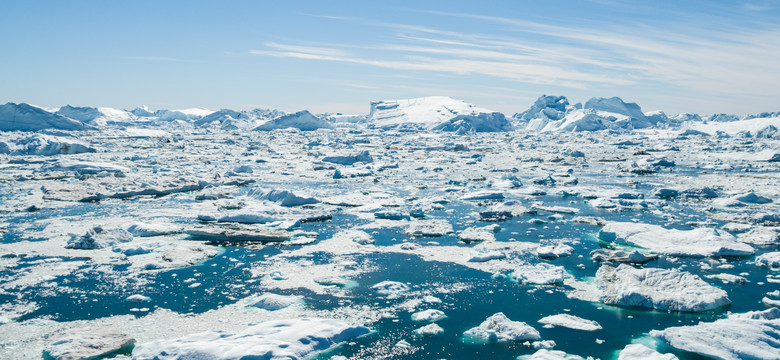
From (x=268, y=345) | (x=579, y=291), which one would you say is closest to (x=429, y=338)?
(x=268, y=345)

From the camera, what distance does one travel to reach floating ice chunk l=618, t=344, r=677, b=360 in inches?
194

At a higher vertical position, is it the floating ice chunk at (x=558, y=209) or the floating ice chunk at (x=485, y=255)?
the floating ice chunk at (x=558, y=209)

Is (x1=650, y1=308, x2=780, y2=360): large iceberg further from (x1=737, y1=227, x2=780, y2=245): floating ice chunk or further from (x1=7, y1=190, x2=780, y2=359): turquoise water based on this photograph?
(x1=737, y1=227, x2=780, y2=245): floating ice chunk

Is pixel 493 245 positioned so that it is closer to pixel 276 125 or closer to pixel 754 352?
pixel 754 352

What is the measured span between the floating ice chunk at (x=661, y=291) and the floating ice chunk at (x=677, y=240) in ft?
7.05

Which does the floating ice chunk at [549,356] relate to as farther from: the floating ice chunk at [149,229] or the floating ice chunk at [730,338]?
the floating ice chunk at [149,229]

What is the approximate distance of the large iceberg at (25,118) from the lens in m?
39.4

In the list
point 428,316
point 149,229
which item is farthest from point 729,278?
point 149,229

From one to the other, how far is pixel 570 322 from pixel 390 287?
241cm

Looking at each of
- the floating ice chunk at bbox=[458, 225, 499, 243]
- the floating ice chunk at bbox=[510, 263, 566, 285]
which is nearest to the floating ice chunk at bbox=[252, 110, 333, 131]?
the floating ice chunk at bbox=[458, 225, 499, 243]

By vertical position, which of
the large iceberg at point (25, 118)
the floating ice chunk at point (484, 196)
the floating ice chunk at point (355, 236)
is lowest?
the floating ice chunk at point (355, 236)

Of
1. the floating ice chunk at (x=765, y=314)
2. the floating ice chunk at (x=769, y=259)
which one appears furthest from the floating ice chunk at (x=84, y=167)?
the floating ice chunk at (x=765, y=314)

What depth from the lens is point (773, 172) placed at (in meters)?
20.5

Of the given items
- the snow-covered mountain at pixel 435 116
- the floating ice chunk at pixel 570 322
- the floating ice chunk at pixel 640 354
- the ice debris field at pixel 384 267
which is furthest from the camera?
the snow-covered mountain at pixel 435 116
